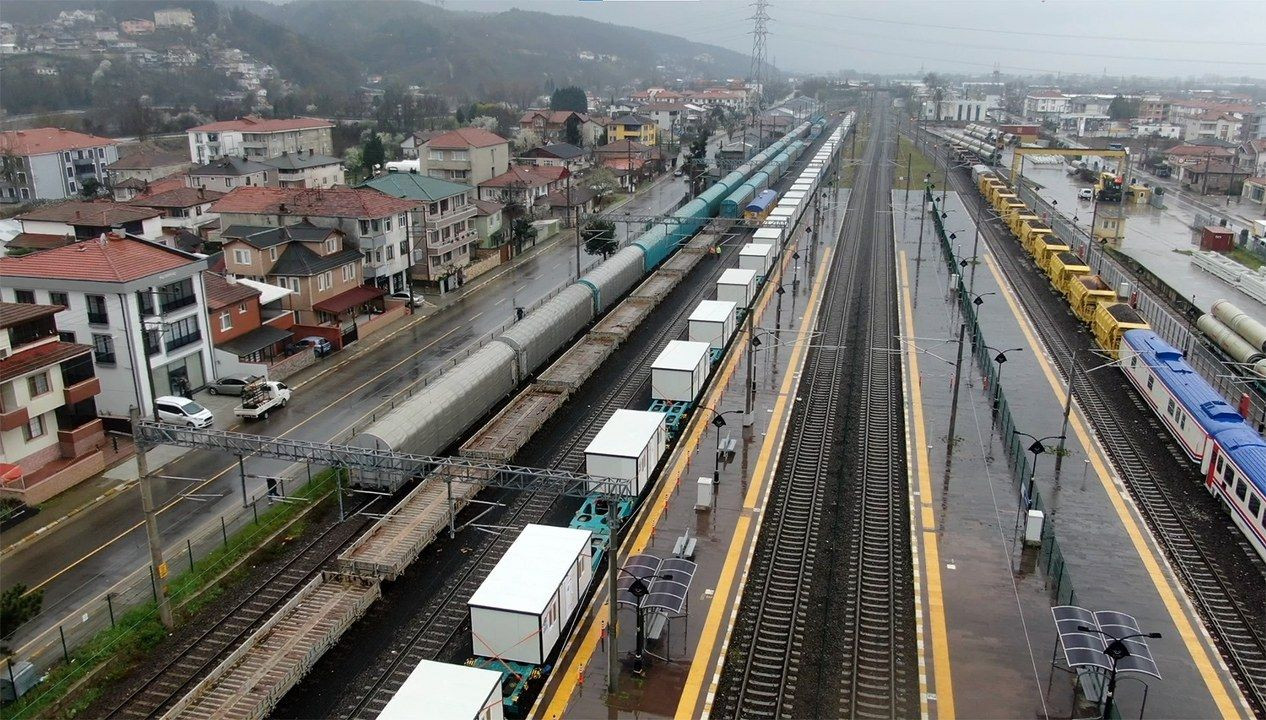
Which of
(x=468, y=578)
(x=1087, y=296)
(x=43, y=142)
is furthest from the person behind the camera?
(x=43, y=142)

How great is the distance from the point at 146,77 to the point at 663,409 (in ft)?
506

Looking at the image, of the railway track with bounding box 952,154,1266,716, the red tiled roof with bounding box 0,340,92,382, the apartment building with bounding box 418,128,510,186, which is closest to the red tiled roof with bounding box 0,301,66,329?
the red tiled roof with bounding box 0,340,92,382

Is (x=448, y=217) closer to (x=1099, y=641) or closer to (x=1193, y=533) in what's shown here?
(x=1193, y=533)

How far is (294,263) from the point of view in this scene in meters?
40.9

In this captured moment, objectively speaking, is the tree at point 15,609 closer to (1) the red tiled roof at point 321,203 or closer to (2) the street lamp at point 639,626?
(2) the street lamp at point 639,626

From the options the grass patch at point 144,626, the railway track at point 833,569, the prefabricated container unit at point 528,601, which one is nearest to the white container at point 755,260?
the railway track at point 833,569

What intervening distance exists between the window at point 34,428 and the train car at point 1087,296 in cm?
4263

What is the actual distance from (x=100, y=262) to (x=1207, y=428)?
122 ft

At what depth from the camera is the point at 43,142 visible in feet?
251

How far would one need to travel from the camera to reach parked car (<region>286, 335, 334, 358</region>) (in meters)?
38.5

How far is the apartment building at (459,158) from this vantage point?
231ft

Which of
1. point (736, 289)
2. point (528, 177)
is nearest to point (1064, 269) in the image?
point (736, 289)

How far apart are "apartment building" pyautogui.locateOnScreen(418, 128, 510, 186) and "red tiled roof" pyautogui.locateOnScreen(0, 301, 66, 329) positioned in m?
43.8

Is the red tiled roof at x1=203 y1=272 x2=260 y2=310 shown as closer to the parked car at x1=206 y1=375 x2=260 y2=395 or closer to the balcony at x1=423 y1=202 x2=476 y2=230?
the parked car at x1=206 y1=375 x2=260 y2=395
